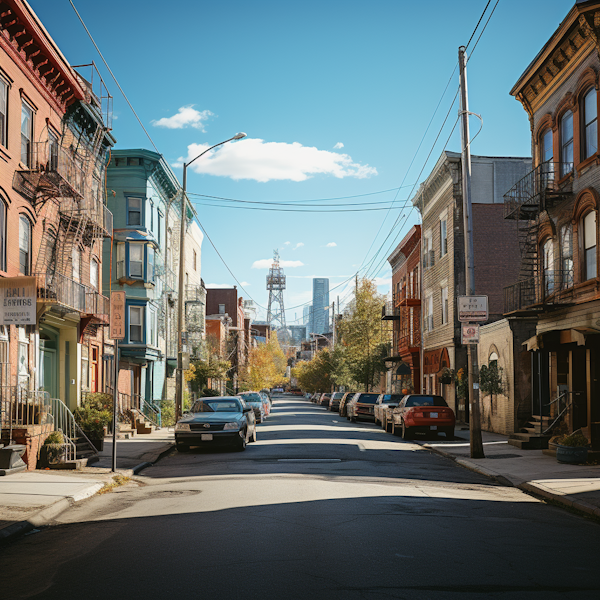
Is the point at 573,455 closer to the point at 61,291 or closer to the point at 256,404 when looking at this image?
A: the point at 61,291

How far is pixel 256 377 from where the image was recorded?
79.9m

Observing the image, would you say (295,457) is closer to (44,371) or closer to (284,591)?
(44,371)

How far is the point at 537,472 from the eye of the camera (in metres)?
15.2

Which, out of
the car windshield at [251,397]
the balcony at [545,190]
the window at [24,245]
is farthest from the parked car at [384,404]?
the window at [24,245]

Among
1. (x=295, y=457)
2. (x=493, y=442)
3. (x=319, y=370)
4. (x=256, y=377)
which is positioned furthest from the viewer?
(x=319, y=370)

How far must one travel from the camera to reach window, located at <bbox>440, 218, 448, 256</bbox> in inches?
1495

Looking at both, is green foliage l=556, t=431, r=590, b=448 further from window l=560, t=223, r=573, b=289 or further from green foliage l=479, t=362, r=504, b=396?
green foliage l=479, t=362, r=504, b=396

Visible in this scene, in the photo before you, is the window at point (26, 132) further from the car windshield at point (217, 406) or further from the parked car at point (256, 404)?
the parked car at point (256, 404)

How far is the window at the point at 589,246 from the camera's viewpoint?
20.3 m

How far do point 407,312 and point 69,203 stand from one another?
101 ft

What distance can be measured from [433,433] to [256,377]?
2141 inches

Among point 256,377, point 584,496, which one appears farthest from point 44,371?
point 256,377

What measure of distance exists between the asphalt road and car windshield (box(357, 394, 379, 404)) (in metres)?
25.9

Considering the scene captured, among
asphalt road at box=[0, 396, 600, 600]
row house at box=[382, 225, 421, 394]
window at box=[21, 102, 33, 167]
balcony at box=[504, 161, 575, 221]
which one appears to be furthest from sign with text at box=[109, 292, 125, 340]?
row house at box=[382, 225, 421, 394]
